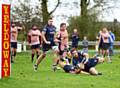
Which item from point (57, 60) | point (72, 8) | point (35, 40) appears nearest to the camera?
point (57, 60)

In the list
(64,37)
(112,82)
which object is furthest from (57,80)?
(64,37)

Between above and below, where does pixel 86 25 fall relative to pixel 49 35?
above

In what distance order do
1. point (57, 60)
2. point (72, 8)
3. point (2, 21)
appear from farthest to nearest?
1. point (72, 8)
2. point (57, 60)
3. point (2, 21)

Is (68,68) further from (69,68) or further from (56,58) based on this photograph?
(56,58)

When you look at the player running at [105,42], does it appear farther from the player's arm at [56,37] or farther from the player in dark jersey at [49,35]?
the player in dark jersey at [49,35]

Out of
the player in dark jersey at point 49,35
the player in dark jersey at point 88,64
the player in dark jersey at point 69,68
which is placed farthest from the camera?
the player in dark jersey at point 49,35

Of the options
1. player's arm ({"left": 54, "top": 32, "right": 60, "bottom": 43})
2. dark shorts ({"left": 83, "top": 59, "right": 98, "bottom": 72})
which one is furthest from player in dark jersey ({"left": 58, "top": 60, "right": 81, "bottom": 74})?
player's arm ({"left": 54, "top": 32, "right": 60, "bottom": 43})

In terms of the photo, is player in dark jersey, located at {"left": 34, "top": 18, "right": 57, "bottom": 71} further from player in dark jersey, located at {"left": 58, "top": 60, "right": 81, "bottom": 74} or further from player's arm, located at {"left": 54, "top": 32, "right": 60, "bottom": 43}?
player in dark jersey, located at {"left": 58, "top": 60, "right": 81, "bottom": 74}

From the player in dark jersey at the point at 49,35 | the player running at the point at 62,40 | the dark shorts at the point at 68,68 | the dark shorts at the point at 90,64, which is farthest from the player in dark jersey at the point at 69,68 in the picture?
the player in dark jersey at the point at 49,35

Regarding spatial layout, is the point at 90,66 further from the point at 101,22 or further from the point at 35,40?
the point at 101,22

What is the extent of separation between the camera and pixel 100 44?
2811 cm

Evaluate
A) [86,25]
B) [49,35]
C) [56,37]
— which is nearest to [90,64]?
[49,35]

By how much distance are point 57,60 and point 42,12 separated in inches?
1338

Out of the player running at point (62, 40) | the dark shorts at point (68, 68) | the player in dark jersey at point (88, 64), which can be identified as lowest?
the dark shorts at point (68, 68)
